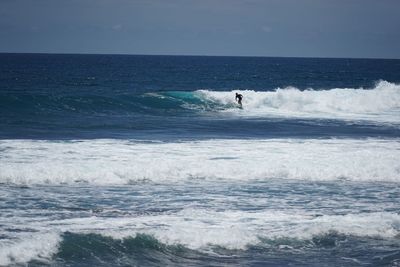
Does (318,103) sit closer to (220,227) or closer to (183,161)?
(183,161)

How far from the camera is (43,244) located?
11.1m

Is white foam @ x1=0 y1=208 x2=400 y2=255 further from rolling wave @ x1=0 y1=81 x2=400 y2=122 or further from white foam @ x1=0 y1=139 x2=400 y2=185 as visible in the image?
rolling wave @ x1=0 y1=81 x2=400 y2=122

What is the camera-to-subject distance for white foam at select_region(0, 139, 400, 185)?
687 inches

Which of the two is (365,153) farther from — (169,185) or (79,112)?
(79,112)

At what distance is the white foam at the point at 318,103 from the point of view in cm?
3831

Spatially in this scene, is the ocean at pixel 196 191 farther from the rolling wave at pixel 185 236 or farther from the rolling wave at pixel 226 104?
the rolling wave at pixel 226 104

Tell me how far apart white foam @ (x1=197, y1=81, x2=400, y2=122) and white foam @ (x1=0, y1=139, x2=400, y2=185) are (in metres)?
14.8

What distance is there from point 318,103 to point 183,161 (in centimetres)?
2383

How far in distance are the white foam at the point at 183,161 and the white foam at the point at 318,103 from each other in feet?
48.5

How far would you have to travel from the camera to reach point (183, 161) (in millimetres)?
19312

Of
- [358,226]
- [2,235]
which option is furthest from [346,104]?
[2,235]

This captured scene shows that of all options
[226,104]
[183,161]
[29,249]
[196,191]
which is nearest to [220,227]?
[196,191]

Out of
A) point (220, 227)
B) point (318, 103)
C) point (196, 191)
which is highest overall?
point (318, 103)

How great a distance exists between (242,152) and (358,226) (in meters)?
8.98
